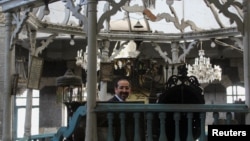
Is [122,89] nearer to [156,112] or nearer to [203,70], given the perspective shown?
[156,112]

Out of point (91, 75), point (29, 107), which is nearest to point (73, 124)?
point (91, 75)

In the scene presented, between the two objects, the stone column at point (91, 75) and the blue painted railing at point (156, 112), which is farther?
the stone column at point (91, 75)

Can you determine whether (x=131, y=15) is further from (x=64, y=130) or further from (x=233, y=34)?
(x=64, y=130)

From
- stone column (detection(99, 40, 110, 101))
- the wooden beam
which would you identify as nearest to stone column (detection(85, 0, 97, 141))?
the wooden beam

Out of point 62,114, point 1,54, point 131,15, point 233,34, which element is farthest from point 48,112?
point 233,34

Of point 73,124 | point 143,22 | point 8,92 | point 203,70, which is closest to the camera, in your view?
Answer: point 73,124

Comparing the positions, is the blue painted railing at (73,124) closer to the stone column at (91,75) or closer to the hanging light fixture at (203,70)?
the stone column at (91,75)

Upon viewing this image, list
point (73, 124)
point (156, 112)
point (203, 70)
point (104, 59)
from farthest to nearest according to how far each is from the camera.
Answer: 1. point (203, 70)
2. point (104, 59)
3. point (73, 124)
4. point (156, 112)

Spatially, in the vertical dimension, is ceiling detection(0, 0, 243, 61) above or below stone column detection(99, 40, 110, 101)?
above

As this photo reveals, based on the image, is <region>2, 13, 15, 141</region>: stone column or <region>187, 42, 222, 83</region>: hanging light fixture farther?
<region>187, 42, 222, 83</region>: hanging light fixture

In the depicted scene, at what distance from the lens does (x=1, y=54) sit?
857 centimetres

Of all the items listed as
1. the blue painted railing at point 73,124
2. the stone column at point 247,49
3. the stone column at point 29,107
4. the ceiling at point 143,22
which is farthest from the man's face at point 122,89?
the stone column at point 29,107

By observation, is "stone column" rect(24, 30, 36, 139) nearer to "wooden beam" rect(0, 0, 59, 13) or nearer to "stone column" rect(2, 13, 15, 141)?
"stone column" rect(2, 13, 15, 141)

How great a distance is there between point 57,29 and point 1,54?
1286mm
